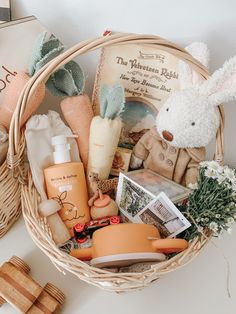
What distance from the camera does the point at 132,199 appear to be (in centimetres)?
75

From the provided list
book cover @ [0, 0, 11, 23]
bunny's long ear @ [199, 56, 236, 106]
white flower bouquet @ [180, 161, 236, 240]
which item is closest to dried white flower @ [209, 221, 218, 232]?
white flower bouquet @ [180, 161, 236, 240]

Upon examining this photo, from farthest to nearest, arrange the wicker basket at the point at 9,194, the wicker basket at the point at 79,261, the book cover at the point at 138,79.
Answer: the book cover at the point at 138,79, the wicker basket at the point at 9,194, the wicker basket at the point at 79,261

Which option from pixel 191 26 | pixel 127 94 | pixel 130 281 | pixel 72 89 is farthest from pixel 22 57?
pixel 130 281

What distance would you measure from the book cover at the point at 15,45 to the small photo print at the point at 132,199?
12.2 inches

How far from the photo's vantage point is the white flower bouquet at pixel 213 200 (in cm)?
67

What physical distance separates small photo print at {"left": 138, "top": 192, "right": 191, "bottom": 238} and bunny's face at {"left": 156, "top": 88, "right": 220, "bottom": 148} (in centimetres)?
13

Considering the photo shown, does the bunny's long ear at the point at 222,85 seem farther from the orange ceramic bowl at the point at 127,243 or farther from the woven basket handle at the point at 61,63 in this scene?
the orange ceramic bowl at the point at 127,243

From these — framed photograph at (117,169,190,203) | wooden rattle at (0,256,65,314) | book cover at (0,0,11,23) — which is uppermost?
book cover at (0,0,11,23)

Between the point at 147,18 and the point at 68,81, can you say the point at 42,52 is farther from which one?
the point at 147,18

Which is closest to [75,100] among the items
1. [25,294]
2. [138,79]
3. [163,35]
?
[138,79]

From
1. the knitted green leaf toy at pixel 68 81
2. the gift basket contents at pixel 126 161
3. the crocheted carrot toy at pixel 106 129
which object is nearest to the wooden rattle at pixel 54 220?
the gift basket contents at pixel 126 161

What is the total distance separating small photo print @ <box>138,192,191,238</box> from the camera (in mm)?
691

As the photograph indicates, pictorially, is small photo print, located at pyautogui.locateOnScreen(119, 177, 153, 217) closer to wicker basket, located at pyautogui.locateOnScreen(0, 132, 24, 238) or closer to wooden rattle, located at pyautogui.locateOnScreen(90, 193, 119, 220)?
wooden rattle, located at pyautogui.locateOnScreen(90, 193, 119, 220)

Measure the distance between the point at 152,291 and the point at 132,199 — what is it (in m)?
0.18
